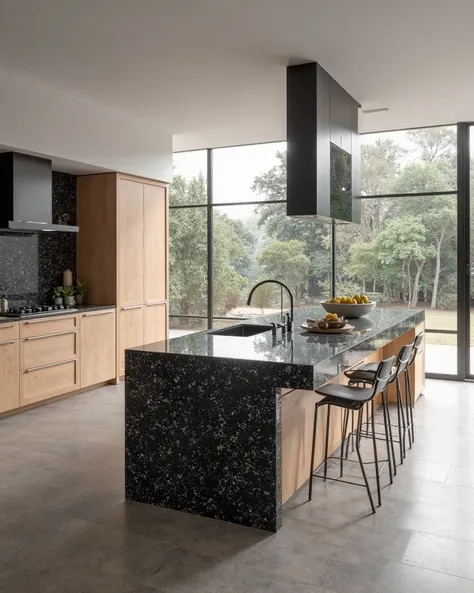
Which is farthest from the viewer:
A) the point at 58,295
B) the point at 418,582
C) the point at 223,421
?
the point at 58,295

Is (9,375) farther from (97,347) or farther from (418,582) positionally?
(418,582)

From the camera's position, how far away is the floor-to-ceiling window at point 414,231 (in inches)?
260

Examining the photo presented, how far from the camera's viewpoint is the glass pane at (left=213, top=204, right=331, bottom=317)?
7.32 metres

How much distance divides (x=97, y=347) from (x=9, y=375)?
1.21 m

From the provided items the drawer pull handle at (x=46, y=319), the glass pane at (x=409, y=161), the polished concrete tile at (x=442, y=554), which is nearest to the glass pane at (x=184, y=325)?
the drawer pull handle at (x=46, y=319)

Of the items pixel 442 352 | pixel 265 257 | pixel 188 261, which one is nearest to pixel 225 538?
pixel 442 352

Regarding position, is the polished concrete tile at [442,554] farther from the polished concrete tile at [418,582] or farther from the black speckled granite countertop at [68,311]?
the black speckled granite countertop at [68,311]

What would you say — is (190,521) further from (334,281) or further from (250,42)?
(334,281)

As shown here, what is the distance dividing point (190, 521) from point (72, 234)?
430cm

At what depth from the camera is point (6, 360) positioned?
197 inches

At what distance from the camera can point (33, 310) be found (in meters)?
5.46

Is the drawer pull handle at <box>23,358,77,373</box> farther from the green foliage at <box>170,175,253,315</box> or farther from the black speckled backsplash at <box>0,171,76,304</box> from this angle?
the green foliage at <box>170,175,253,315</box>

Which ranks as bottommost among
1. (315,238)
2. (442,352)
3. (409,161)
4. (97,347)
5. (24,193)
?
(442,352)

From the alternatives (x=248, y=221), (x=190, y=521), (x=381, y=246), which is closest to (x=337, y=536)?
(x=190, y=521)
